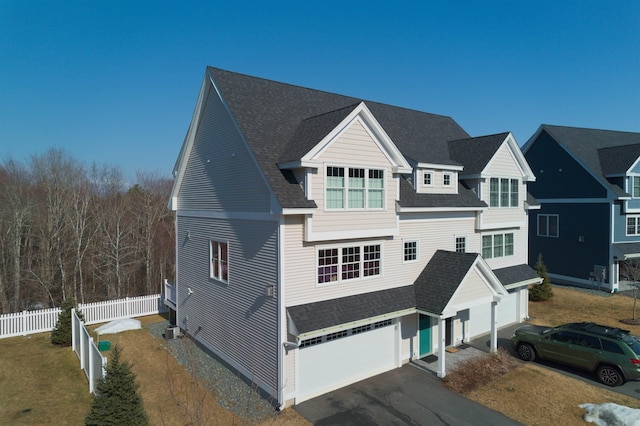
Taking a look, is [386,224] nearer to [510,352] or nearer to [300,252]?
[300,252]

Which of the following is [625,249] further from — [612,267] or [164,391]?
[164,391]

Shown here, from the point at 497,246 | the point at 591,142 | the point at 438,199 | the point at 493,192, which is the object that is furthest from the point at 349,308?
the point at 591,142

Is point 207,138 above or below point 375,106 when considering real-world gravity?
below

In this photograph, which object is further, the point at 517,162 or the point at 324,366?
the point at 517,162

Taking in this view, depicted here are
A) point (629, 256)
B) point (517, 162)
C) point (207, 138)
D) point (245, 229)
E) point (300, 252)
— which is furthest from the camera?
point (629, 256)

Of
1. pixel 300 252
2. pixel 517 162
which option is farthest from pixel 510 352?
pixel 300 252
